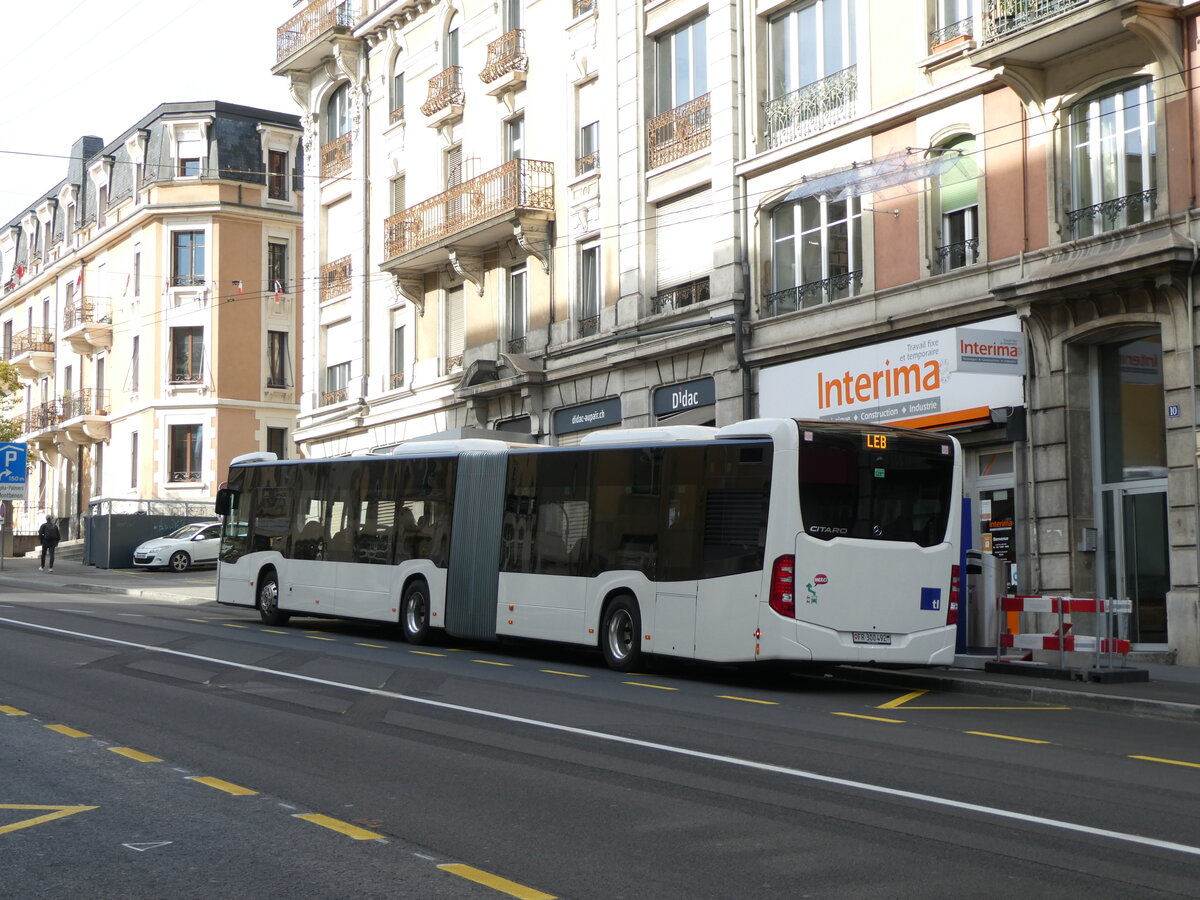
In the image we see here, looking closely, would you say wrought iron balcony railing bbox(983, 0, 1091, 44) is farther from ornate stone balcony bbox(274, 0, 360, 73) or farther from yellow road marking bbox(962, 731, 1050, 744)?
ornate stone balcony bbox(274, 0, 360, 73)

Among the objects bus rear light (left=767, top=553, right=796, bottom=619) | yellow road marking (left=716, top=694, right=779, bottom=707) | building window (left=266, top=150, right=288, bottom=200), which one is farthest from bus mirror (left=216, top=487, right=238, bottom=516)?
building window (left=266, top=150, right=288, bottom=200)

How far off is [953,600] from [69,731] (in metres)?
9.56

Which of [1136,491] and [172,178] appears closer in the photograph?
[1136,491]

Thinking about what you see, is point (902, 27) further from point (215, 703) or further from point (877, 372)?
point (215, 703)

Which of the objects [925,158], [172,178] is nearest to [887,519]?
[925,158]

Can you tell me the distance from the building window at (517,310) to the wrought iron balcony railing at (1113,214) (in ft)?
49.6

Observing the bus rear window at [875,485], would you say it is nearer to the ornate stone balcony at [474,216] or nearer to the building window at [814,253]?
the building window at [814,253]

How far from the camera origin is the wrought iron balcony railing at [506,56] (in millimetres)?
32844

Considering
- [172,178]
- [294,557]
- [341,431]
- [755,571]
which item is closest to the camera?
[755,571]

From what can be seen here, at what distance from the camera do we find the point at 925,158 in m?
22.7

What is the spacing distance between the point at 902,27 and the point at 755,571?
440 inches

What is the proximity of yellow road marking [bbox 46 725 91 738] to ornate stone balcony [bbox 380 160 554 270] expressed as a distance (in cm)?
2144

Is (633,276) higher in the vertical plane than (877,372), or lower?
higher

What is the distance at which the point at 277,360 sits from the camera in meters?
54.9
